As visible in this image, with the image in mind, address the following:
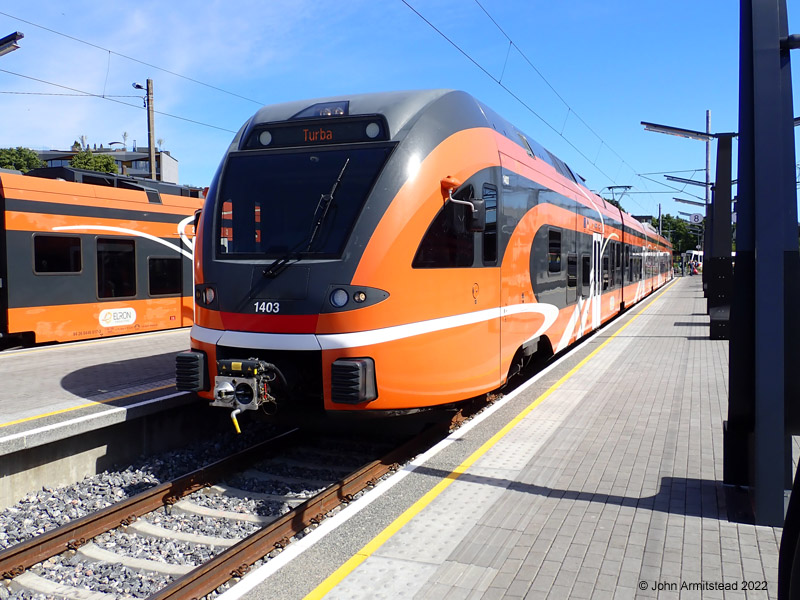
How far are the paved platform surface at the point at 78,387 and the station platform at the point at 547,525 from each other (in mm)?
3548

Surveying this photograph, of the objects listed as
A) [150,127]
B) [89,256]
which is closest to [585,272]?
[89,256]

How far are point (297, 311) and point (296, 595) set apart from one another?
2671 mm

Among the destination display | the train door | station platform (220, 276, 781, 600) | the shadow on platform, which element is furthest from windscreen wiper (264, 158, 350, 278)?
the train door

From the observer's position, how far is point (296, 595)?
3.56 meters

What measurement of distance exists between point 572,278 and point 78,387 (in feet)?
26.0

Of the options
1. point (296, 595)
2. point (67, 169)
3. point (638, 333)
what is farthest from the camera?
point (638, 333)

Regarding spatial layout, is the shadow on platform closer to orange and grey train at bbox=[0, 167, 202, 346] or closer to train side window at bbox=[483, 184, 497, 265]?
train side window at bbox=[483, 184, 497, 265]

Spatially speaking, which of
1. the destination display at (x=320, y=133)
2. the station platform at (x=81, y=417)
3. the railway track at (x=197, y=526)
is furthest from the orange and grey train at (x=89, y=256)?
the destination display at (x=320, y=133)

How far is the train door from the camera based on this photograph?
14.0 m

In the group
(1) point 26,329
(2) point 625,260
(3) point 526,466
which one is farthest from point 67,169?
(2) point 625,260

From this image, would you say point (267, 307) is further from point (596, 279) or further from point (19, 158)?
point (19, 158)

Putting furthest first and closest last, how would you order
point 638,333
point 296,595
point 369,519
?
point 638,333
point 369,519
point 296,595

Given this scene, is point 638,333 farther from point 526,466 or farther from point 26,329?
point 26,329

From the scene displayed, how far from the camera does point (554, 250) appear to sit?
10.2 metres
